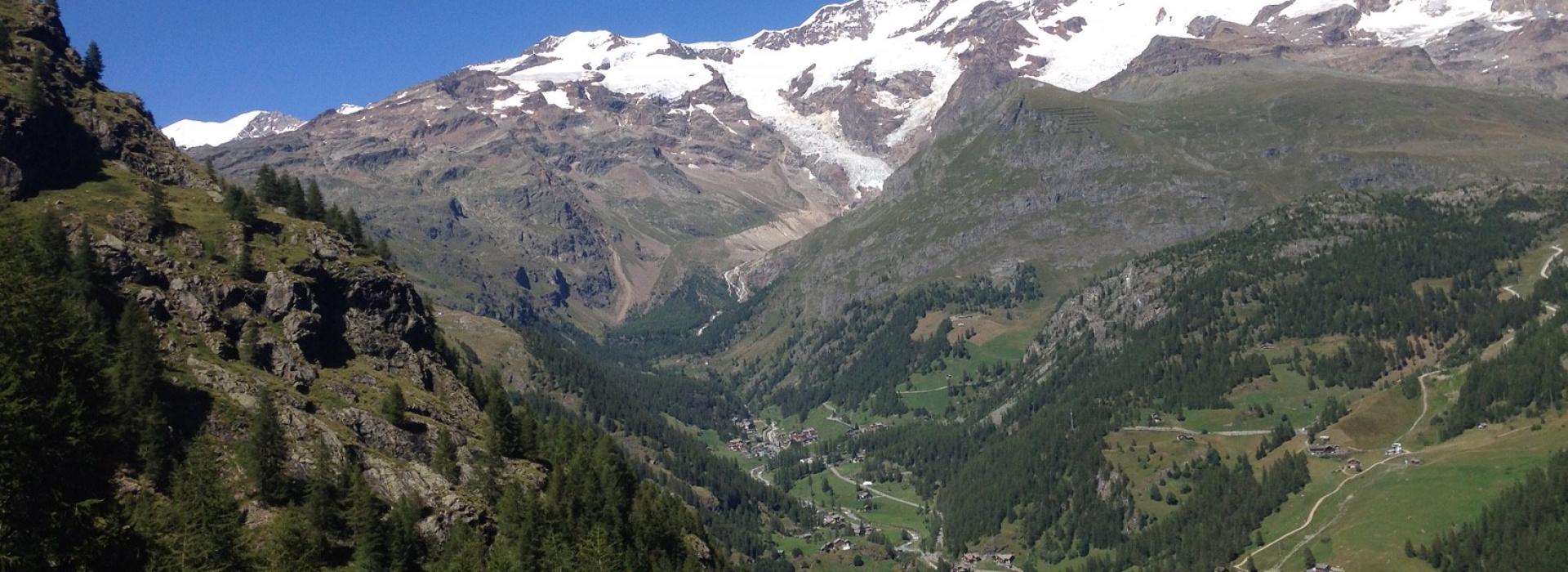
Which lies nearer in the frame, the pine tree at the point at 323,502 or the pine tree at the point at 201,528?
the pine tree at the point at 201,528

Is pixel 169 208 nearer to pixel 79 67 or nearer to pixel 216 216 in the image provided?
pixel 216 216

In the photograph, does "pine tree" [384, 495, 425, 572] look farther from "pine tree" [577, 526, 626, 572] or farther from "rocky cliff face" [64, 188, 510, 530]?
"pine tree" [577, 526, 626, 572]

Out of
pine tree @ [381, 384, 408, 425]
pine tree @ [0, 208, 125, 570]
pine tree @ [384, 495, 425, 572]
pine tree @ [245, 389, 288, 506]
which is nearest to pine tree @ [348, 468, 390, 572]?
pine tree @ [384, 495, 425, 572]

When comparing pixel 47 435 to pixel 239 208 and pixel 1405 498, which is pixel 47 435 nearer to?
pixel 239 208

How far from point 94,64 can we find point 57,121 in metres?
35.7

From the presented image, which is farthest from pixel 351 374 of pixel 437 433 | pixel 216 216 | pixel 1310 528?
pixel 1310 528

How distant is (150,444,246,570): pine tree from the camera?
191 ft

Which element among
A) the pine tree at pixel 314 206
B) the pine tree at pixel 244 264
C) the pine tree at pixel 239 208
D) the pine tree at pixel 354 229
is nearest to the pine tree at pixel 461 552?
the pine tree at pixel 244 264

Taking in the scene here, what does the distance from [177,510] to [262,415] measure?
30851 mm

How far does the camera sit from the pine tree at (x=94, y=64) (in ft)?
524

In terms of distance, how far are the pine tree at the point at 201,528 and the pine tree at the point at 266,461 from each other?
17.3 m

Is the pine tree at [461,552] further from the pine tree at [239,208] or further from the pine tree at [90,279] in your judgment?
the pine tree at [239,208]

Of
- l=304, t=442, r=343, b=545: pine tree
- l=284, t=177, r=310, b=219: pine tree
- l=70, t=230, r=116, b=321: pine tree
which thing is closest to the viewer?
l=304, t=442, r=343, b=545: pine tree

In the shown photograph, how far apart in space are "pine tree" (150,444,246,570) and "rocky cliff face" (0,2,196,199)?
62.5 meters
